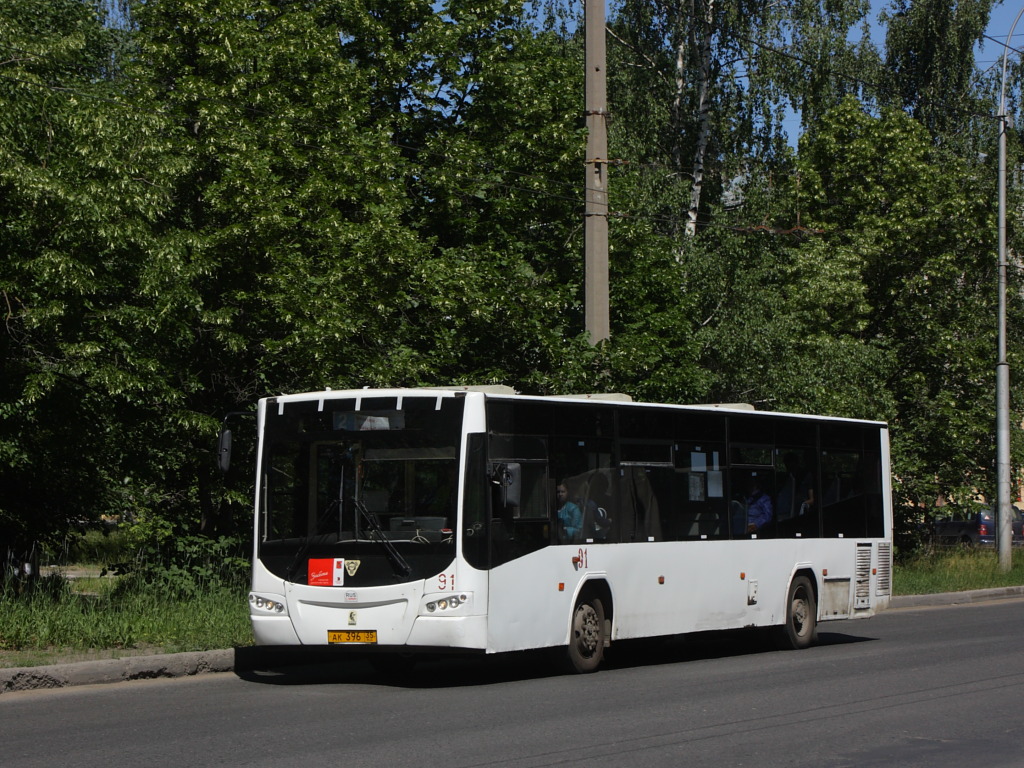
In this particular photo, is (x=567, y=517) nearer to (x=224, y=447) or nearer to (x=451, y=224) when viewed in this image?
(x=224, y=447)

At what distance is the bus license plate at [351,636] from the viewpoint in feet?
41.0

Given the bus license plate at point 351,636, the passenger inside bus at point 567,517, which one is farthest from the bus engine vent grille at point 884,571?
the bus license plate at point 351,636

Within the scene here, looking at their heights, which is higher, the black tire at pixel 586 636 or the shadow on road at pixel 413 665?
the black tire at pixel 586 636

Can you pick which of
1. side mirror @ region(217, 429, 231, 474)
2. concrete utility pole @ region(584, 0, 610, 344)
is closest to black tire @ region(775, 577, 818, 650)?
concrete utility pole @ region(584, 0, 610, 344)

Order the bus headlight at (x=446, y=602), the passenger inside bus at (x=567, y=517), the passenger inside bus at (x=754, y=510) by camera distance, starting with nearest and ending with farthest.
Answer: the bus headlight at (x=446, y=602) → the passenger inside bus at (x=567, y=517) → the passenger inside bus at (x=754, y=510)

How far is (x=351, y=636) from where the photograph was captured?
12.6 m

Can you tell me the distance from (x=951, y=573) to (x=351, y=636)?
2066cm

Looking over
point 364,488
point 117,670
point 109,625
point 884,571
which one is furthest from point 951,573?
point 117,670

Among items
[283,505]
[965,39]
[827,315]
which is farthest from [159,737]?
[965,39]

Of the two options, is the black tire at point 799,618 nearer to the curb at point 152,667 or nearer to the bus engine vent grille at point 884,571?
the bus engine vent grille at point 884,571

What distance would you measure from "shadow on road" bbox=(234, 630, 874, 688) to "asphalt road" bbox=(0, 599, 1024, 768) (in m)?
0.06

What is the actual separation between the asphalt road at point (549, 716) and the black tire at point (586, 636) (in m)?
0.18

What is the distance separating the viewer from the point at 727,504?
52.7 ft

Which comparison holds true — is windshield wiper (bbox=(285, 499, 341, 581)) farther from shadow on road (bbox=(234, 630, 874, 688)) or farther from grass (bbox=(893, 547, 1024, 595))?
grass (bbox=(893, 547, 1024, 595))
